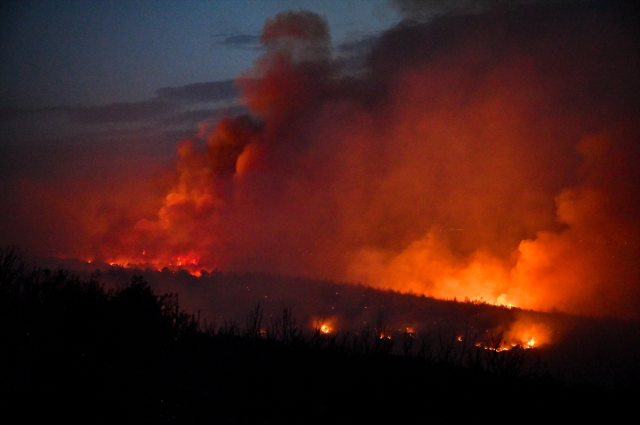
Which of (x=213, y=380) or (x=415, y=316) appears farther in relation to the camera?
(x=415, y=316)

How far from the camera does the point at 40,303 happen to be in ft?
37.2

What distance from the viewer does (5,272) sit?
470 inches

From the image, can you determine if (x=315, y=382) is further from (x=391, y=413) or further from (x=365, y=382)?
(x=391, y=413)

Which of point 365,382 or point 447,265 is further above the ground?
point 447,265

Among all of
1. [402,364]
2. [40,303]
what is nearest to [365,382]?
[402,364]

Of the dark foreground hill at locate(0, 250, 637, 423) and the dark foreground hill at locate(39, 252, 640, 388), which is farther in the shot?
the dark foreground hill at locate(39, 252, 640, 388)

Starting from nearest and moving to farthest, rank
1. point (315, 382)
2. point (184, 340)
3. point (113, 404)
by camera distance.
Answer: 1. point (113, 404)
2. point (315, 382)
3. point (184, 340)

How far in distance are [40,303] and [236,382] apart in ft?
15.8

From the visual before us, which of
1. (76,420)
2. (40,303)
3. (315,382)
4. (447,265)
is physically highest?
(447,265)

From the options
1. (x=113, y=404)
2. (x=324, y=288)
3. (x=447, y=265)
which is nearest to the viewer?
(x=113, y=404)

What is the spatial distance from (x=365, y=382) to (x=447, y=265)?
6200cm

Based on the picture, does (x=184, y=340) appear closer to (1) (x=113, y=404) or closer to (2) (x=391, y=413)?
(1) (x=113, y=404)

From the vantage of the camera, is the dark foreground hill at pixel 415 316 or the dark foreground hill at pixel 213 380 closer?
the dark foreground hill at pixel 213 380

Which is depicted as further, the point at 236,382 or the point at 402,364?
the point at 402,364
